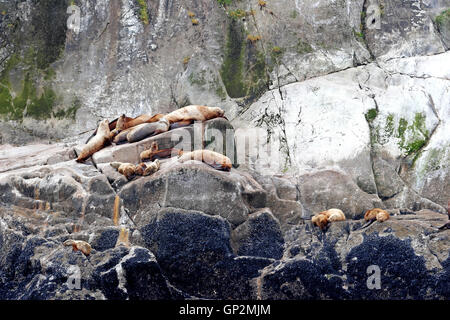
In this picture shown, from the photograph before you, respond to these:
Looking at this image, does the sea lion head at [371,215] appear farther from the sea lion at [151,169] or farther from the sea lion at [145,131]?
the sea lion at [145,131]

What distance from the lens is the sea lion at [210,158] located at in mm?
12211

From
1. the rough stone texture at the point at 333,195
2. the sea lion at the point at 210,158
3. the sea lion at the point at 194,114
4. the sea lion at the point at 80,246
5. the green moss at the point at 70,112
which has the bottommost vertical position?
the sea lion at the point at 80,246

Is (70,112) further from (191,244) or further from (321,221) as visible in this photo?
(321,221)

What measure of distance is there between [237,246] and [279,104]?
12.4ft

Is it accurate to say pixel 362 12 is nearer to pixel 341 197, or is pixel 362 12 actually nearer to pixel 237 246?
pixel 341 197

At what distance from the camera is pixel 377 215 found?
38.9 ft

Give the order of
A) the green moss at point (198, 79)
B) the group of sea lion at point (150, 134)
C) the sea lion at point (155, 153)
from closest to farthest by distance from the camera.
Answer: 1. the group of sea lion at point (150, 134)
2. the sea lion at point (155, 153)
3. the green moss at point (198, 79)

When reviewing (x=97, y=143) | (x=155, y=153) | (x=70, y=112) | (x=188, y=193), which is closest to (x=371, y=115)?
(x=188, y=193)

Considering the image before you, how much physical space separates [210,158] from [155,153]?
1.08 m

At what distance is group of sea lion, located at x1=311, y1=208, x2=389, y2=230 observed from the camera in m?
11.9

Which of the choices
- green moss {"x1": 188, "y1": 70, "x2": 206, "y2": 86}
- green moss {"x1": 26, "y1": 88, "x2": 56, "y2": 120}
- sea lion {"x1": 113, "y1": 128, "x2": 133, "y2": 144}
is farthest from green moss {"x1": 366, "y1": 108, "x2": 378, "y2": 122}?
green moss {"x1": 26, "y1": 88, "x2": 56, "y2": 120}

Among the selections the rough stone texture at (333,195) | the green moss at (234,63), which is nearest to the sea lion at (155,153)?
the rough stone texture at (333,195)

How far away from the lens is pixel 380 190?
13.0 m

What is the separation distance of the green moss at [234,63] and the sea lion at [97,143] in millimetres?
2959
